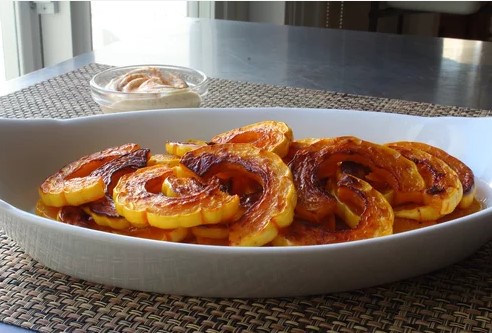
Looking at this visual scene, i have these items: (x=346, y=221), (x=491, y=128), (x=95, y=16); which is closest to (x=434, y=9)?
(x=95, y=16)

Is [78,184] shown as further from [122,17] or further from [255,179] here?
[122,17]

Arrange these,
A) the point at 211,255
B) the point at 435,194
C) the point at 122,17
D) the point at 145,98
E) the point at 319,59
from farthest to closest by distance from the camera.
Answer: the point at 122,17, the point at 319,59, the point at 145,98, the point at 435,194, the point at 211,255

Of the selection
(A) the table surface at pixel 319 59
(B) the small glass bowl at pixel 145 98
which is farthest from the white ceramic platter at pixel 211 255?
(A) the table surface at pixel 319 59

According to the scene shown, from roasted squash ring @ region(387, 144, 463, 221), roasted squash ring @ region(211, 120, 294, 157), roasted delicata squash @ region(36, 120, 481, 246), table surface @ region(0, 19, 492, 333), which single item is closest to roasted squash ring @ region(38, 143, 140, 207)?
roasted delicata squash @ region(36, 120, 481, 246)

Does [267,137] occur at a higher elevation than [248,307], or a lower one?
higher

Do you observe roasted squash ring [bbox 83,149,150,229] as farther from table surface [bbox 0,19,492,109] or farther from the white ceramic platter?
table surface [bbox 0,19,492,109]

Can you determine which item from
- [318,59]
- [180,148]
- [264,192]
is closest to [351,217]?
[264,192]
